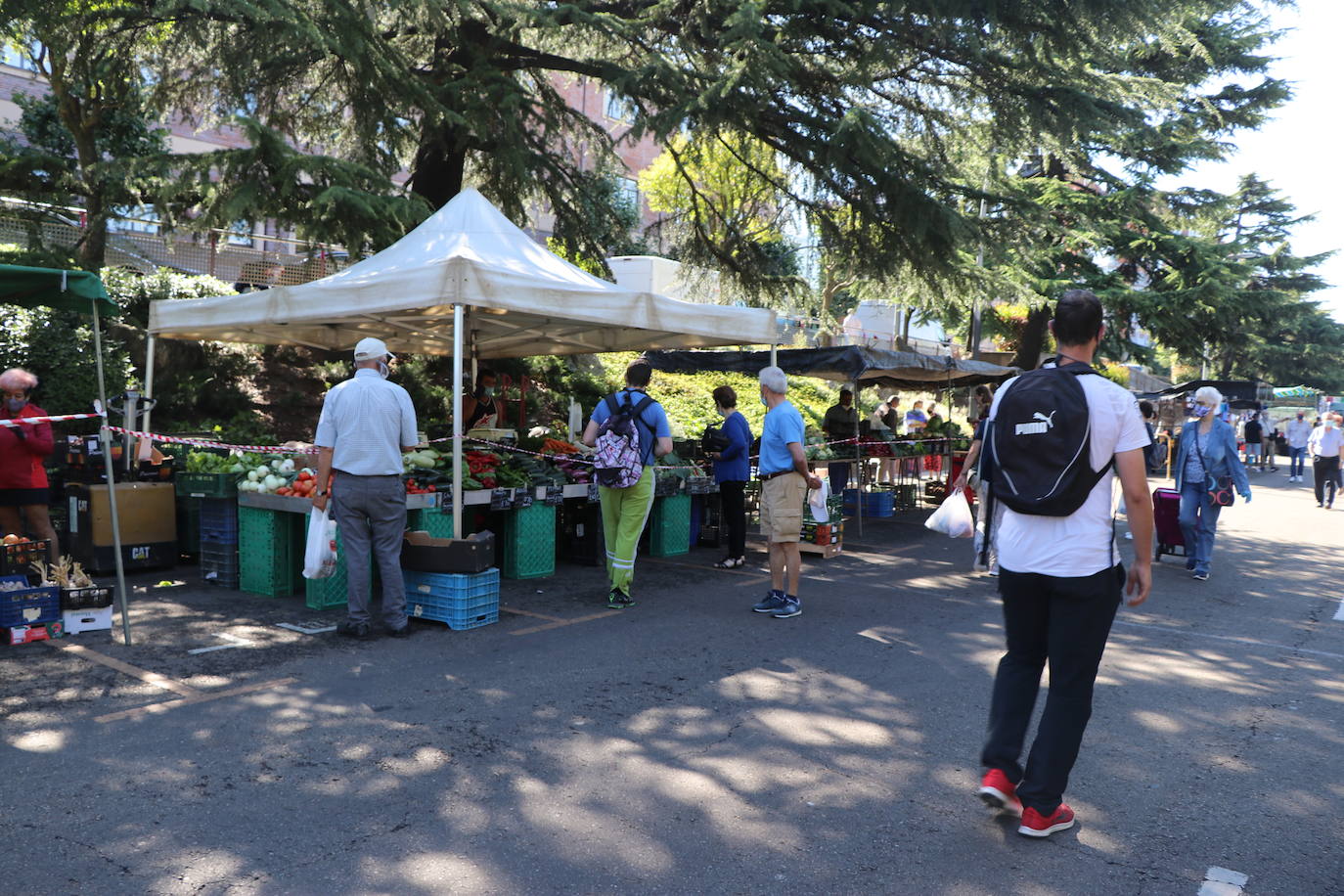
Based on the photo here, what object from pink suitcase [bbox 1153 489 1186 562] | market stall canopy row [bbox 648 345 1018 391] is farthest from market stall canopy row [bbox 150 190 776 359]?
pink suitcase [bbox 1153 489 1186 562]

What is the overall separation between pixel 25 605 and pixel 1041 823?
239 inches

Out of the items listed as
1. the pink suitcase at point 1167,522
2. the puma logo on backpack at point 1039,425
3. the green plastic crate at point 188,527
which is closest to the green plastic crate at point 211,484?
the green plastic crate at point 188,527

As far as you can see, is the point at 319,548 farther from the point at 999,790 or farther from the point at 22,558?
the point at 999,790

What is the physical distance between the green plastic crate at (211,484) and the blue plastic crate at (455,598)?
2.00m

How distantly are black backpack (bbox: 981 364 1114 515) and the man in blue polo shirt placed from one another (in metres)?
3.71

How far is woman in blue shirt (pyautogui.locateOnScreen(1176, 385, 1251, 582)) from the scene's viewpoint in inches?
408

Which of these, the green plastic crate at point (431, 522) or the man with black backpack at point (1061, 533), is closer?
the man with black backpack at point (1061, 533)

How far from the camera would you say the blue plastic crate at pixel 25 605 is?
247 inches

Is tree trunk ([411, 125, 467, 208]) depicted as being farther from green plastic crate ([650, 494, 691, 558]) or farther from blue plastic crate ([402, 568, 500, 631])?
blue plastic crate ([402, 568, 500, 631])

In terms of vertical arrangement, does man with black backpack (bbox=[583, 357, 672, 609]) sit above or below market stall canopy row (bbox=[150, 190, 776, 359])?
below

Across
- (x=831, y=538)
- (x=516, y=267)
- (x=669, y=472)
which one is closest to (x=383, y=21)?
(x=516, y=267)

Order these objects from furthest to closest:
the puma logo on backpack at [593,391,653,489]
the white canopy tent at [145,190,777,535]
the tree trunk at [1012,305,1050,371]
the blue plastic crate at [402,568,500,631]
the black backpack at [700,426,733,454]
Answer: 1. the tree trunk at [1012,305,1050,371]
2. the black backpack at [700,426,733,454]
3. the white canopy tent at [145,190,777,535]
4. the puma logo on backpack at [593,391,653,489]
5. the blue plastic crate at [402,568,500,631]

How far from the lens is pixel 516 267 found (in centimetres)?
934

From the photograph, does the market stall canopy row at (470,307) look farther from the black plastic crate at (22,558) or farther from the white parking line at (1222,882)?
the white parking line at (1222,882)
